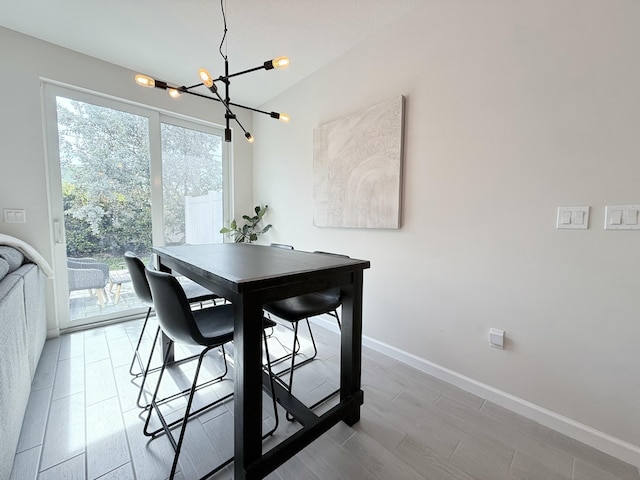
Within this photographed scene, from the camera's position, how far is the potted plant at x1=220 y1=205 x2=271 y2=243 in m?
3.52

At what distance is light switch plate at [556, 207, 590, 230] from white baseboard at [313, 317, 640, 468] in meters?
1.04

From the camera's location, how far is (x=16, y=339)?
131 centimetres

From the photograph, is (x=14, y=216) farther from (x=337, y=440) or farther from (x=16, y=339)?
(x=337, y=440)

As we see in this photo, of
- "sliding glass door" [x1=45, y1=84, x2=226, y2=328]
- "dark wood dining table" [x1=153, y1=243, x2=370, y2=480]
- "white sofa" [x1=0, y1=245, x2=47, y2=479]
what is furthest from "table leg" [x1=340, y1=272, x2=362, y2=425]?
"sliding glass door" [x1=45, y1=84, x2=226, y2=328]

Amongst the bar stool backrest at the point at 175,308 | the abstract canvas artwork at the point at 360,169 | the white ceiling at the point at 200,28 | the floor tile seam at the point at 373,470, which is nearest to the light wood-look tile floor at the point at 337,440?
the floor tile seam at the point at 373,470

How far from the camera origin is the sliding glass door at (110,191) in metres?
2.51

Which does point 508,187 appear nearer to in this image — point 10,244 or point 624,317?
point 624,317

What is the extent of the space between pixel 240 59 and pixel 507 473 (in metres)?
3.57

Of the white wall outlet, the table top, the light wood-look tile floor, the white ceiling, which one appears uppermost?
the white ceiling

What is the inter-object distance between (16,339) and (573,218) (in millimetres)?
2936

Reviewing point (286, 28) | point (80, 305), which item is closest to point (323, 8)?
point (286, 28)

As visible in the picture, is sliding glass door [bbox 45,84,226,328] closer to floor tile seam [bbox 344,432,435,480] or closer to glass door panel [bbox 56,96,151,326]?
glass door panel [bbox 56,96,151,326]

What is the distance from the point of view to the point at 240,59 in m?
2.55

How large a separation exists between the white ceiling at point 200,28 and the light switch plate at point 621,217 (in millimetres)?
1836
